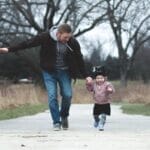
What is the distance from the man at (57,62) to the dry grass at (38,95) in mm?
12736

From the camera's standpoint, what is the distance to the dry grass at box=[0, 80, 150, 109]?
2670 cm

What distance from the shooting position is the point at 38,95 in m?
33.0

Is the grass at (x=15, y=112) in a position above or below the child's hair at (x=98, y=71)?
below

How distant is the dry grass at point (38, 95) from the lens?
26695mm

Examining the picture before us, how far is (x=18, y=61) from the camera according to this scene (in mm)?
54906

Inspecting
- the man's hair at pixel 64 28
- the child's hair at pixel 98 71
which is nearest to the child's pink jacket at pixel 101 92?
the child's hair at pixel 98 71

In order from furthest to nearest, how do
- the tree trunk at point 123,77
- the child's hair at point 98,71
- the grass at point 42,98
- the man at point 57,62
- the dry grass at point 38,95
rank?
the tree trunk at point 123,77 < the dry grass at point 38,95 < the grass at point 42,98 < the child's hair at point 98,71 < the man at point 57,62

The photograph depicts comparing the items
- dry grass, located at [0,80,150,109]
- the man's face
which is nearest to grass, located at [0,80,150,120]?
dry grass, located at [0,80,150,109]

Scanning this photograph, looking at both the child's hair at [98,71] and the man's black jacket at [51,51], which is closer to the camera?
the man's black jacket at [51,51]

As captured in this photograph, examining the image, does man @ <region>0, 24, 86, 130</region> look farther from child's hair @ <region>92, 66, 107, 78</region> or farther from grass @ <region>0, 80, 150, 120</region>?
grass @ <region>0, 80, 150, 120</region>

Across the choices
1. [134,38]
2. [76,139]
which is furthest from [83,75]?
[134,38]

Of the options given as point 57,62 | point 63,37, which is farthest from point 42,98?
point 63,37

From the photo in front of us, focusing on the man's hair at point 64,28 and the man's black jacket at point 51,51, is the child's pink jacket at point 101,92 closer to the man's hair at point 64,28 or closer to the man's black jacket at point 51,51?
the man's black jacket at point 51,51

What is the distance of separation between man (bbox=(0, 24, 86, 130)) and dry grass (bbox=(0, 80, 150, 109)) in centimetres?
1274
